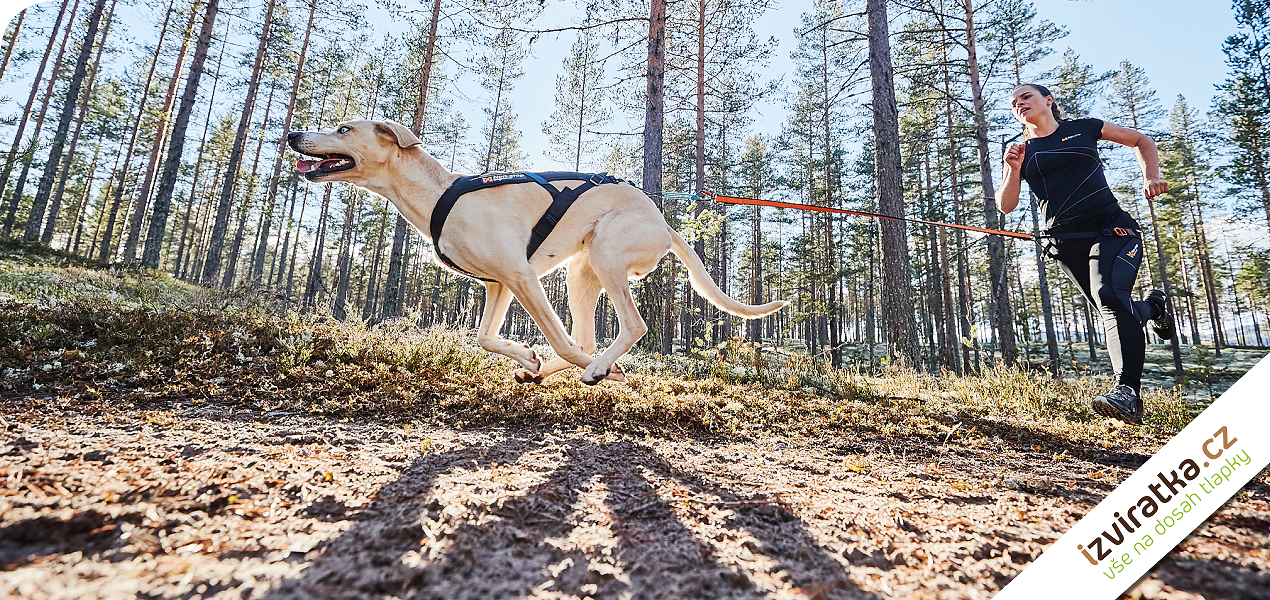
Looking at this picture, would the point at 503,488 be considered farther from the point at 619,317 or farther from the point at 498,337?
the point at 498,337

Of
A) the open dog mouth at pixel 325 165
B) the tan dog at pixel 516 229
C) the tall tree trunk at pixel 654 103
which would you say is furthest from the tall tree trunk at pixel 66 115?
the tan dog at pixel 516 229

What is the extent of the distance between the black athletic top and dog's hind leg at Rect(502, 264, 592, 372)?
9.84 feet

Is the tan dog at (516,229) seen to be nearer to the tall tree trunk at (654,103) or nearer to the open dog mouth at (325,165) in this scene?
the open dog mouth at (325,165)

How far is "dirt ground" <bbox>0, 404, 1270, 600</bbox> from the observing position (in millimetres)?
803

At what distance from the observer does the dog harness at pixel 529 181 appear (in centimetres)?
303

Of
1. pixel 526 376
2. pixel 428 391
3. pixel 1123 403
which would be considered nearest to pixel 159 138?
pixel 428 391

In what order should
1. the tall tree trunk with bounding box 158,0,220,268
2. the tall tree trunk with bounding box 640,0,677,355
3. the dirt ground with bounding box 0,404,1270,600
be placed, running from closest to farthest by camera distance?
the dirt ground with bounding box 0,404,1270,600, the tall tree trunk with bounding box 640,0,677,355, the tall tree trunk with bounding box 158,0,220,268

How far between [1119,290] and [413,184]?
4158 mm

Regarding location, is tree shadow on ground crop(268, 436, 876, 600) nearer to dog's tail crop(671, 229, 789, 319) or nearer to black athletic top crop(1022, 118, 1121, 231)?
dog's tail crop(671, 229, 789, 319)

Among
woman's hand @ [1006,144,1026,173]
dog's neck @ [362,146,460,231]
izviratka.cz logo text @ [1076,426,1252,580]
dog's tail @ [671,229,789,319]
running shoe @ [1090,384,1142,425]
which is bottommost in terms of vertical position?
izviratka.cz logo text @ [1076,426,1252,580]

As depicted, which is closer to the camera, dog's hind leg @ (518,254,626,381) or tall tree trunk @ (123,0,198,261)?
dog's hind leg @ (518,254,626,381)

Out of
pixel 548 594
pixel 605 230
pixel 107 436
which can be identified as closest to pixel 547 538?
pixel 548 594

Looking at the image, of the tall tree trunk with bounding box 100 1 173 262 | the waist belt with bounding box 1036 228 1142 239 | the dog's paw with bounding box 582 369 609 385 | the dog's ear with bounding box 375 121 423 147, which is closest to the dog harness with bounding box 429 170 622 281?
the dog's ear with bounding box 375 121 423 147

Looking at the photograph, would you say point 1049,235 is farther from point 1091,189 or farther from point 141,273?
point 141,273
